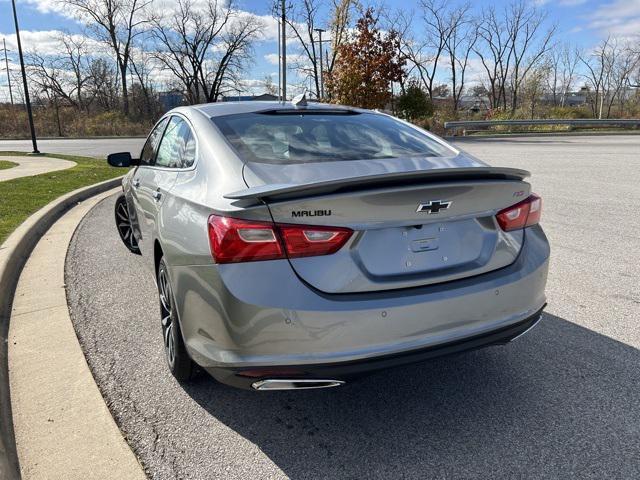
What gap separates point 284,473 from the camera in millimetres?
2227

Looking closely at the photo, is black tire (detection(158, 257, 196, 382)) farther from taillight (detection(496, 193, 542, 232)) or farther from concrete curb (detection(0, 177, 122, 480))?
taillight (detection(496, 193, 542, 232))

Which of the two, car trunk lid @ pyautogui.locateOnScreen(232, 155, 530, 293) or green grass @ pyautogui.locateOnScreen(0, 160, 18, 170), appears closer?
car trunk lid @ pyautogui.locateOnScreen(232, 155, 530, 293)

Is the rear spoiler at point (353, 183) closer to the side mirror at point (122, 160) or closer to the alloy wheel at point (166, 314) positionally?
the alloy wheel at point (166, 314)

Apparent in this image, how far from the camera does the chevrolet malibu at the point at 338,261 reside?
211cm

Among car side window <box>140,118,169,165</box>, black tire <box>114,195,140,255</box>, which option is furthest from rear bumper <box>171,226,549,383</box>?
black tire <box>114,195,140,255</box>

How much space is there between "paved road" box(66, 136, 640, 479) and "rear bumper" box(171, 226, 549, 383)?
45 centimetres

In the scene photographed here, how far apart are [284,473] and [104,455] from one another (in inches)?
33.8

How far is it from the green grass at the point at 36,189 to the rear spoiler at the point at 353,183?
474 centimetres

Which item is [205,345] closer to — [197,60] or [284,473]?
[284,473]

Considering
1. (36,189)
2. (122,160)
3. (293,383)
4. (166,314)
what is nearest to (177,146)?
(166,314)

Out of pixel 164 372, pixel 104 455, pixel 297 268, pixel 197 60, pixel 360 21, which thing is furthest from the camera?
pixel 197 60

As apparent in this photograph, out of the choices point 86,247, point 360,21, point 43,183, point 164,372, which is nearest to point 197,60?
point 360,21

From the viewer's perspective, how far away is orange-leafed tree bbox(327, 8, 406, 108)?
88.7 feet

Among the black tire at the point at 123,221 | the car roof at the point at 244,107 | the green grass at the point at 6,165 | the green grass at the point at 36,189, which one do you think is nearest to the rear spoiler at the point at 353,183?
the car roof at the point at 244,107
